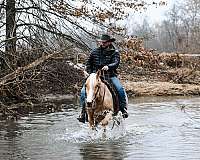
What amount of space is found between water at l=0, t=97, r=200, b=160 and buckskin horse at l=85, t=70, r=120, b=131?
33 cm

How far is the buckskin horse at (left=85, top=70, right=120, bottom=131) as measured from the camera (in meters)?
10.9

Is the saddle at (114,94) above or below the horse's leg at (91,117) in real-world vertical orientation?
above

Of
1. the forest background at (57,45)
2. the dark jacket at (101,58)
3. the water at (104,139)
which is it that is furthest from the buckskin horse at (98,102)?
the forest background at (57,45)

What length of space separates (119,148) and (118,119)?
6.77 ft

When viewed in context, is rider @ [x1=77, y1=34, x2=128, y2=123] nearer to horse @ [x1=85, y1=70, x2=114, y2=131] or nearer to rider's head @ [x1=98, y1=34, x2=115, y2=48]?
rider's head @ [x1=98, y1=34, x2=115, y2=48]

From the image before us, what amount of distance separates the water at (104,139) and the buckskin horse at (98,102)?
1.10 ft

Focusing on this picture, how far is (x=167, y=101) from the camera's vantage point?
2245cm

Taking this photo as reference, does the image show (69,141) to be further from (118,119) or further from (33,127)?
(33,127)

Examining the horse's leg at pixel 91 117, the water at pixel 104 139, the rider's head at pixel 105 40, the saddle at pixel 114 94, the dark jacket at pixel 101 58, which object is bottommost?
the water at pixel 104 139

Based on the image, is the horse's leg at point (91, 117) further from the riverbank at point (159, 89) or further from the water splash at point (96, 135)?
the riverbank at point (159, 89)

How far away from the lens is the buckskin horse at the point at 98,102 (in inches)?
427

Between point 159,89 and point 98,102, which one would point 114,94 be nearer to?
point 98,102

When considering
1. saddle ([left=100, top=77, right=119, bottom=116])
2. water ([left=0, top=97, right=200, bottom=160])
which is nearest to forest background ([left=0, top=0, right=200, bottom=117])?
water ([left=0, top=97, right=200, bottom=160])

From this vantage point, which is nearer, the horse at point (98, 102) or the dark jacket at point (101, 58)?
the horse at point (98, 102)
